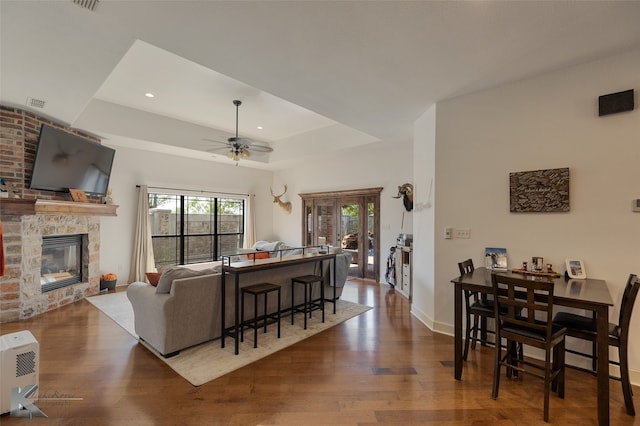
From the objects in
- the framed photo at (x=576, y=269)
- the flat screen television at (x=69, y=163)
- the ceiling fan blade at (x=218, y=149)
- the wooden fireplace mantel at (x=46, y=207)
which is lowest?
the framed photo at (x=576, y=269)

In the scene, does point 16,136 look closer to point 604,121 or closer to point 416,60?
point 416,60

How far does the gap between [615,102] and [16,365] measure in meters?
5.28

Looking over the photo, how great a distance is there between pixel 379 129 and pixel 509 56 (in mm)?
2303

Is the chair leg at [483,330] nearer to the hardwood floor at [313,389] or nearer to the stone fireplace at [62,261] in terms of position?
the hardwood floor at [313,389]

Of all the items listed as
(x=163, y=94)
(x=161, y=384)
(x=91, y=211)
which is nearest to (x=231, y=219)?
(x=91, y=211)

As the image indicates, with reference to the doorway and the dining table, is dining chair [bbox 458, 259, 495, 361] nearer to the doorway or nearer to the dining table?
the dining table

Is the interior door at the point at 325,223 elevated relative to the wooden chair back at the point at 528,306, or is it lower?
elevated

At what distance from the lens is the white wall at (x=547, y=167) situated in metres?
2.61

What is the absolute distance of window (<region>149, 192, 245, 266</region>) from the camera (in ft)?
22.0

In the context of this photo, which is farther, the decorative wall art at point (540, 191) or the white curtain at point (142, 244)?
the white curtain at point (142, 244)

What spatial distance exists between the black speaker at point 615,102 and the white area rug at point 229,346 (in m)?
3.54

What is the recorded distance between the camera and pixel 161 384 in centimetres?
248

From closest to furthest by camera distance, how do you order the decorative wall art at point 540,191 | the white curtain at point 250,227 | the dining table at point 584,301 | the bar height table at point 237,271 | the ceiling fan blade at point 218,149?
the dining table at point 584,301, the decorative wall art at point 540,191, the bar height table at point 237,271, the ceiling fan blade at point 218,149, the white curtain at point 250,227

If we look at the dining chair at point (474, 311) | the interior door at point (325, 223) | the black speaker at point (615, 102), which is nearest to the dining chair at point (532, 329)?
the dining chair at point (474, 311)
